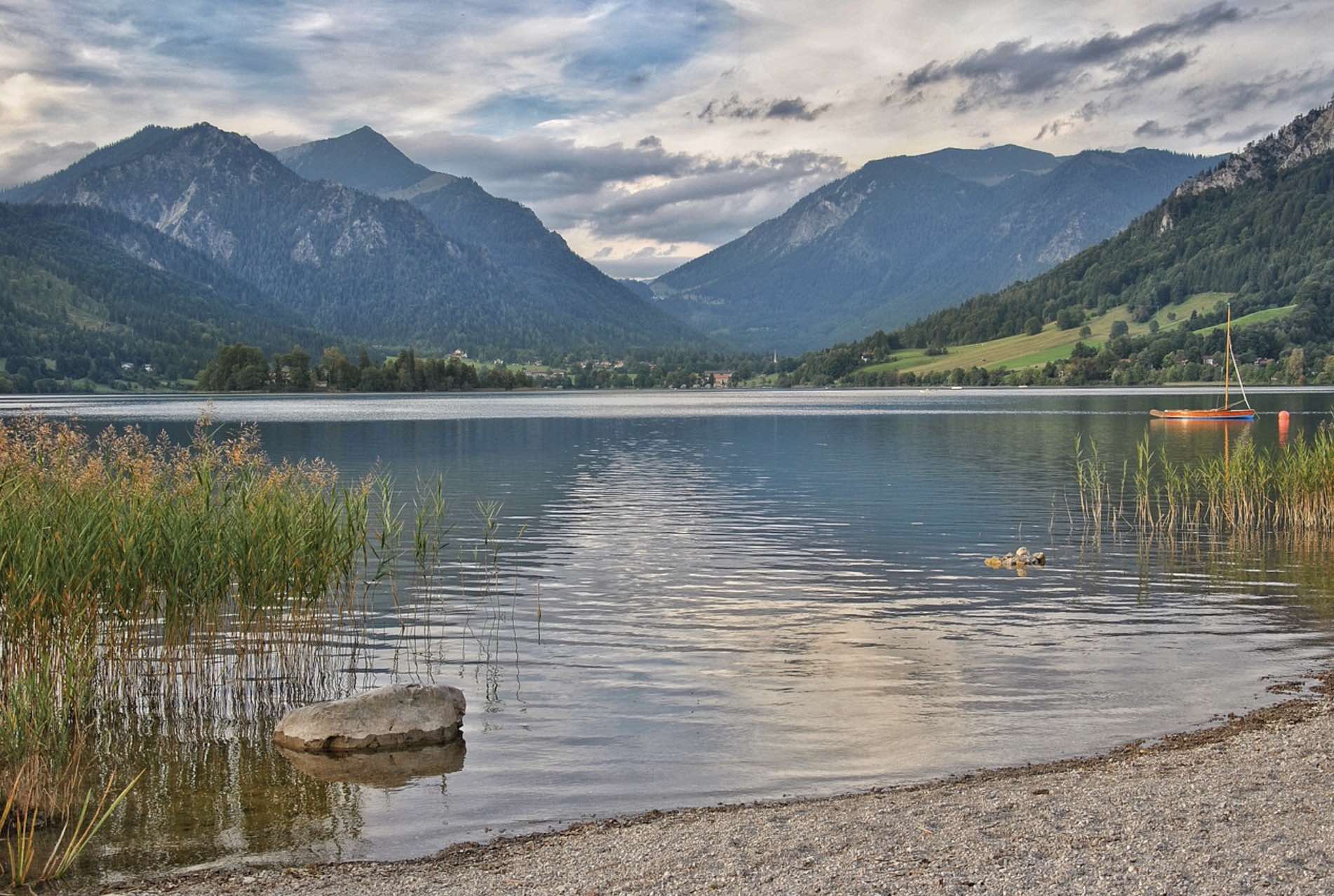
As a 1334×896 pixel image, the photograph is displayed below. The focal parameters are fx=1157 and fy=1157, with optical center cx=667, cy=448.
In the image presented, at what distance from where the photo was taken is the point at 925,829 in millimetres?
11969

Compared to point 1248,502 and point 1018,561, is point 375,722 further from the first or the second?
point 1248,502

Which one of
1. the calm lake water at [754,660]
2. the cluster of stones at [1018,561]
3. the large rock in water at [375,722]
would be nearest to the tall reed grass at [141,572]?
the calm lake water at [754,660]

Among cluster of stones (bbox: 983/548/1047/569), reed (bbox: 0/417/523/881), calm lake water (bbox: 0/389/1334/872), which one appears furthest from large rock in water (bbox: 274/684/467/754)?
cluster of stones (bbox: 983/548/1047/569)

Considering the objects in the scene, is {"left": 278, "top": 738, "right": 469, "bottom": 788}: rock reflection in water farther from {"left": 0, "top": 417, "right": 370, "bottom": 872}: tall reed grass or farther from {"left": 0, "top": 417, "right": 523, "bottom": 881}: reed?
{"left": 0, "top": 417, "right": 370, "bottom": 872}: tall reed grass

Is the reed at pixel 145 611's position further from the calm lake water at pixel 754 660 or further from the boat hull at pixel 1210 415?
the boat hull at pixel 1210 415

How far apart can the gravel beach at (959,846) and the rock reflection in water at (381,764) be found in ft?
10.4

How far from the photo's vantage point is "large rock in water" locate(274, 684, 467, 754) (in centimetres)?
1673

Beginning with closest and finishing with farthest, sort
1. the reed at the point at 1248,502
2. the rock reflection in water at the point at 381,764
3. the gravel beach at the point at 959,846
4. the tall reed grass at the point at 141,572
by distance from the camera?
1. the gravel beach at the point at 959,846
2. the rock reflection in water at the point at 381,764
3. the tall reed grass at the point at 141,572
4. the reed at the point at 1248,502

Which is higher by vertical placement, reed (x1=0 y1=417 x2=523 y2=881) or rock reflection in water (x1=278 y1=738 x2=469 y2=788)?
reed (x1=0 y1=417 x2=523 y2=881)

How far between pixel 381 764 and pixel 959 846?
340 inches

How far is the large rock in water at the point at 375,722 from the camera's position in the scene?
16.7m

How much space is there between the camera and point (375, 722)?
17.0 meters

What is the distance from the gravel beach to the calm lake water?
3.71ft

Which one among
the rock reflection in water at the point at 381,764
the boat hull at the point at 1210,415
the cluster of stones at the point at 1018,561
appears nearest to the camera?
the rock reflection in water at the point at 381,764
